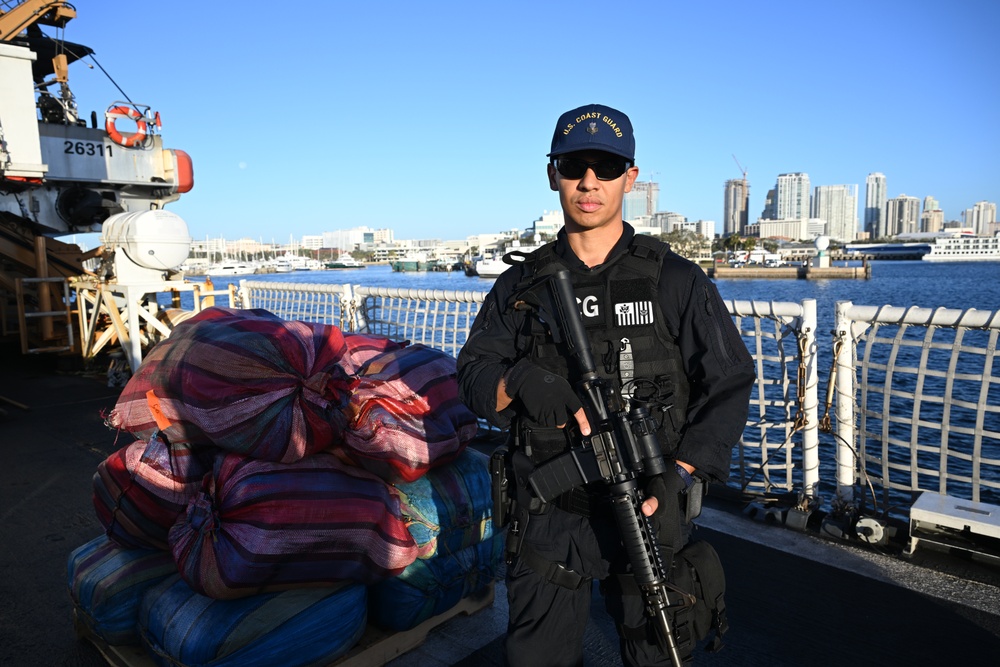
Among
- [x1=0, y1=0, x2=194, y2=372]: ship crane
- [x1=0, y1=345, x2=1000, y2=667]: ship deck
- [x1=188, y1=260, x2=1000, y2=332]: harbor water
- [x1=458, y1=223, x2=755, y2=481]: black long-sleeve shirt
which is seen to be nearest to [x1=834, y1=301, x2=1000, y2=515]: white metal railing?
[x1=0, y1=345, x2=1000, y2=667]: ship deck

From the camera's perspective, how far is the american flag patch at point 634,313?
181 cm

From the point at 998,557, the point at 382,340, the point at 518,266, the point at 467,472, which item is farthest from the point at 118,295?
the point at 998,557

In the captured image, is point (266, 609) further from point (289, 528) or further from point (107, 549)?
point (107, 549)

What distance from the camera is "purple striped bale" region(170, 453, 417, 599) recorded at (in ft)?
6.82

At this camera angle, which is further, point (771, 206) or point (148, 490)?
point (771, 206)

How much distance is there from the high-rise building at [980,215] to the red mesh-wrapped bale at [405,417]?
21433 centimetres

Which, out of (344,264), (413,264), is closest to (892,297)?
(413,264)

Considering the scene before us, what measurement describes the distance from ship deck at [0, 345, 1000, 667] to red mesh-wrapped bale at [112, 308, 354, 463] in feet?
2.34

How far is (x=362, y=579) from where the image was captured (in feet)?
7.54

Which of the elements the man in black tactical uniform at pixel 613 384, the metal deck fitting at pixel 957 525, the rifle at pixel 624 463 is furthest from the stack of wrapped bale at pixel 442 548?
the metal deck fitting at pixel 957 525

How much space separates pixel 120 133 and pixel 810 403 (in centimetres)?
1084

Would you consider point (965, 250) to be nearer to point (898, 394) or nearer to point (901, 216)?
point (901, 216)

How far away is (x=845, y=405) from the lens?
3738mm

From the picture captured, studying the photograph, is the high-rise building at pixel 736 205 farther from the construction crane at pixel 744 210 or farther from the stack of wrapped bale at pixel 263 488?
the stack of wrapped bale at pixel 263 488
